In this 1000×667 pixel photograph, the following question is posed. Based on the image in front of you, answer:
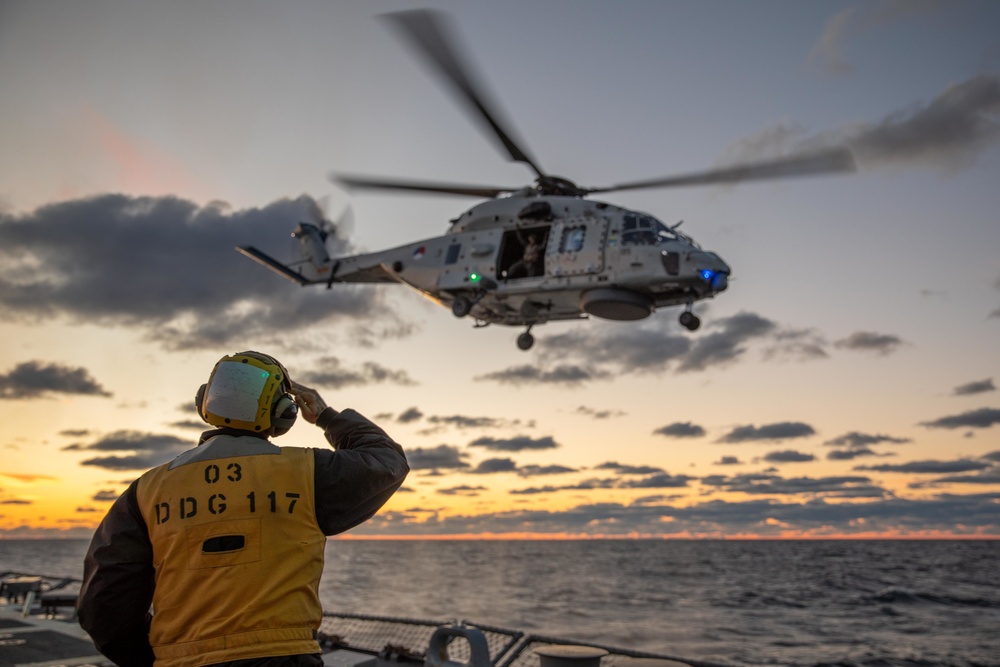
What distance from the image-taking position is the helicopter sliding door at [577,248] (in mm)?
17047

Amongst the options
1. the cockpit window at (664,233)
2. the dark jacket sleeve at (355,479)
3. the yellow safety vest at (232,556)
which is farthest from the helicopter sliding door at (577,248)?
the yellow safety vest at (232,556)

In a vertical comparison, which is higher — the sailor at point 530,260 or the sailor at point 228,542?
the sailor at point 530,260

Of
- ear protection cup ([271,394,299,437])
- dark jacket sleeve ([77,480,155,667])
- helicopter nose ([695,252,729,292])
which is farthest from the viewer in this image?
helicopter nose ([695,252,729,292])

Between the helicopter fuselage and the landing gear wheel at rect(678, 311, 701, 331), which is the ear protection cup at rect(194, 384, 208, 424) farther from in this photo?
the landing gear wheel at rect(678, 311, 701, 331)

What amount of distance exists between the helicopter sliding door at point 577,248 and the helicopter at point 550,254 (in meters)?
0.02

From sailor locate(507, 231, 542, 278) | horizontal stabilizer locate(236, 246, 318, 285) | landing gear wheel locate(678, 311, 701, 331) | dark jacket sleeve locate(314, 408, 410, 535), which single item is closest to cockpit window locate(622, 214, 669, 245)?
landing gear wheel locate(678, 311, 701, 331)

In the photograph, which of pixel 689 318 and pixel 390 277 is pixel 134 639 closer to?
pixel 689 318

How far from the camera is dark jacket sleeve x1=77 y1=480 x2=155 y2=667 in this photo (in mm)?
2879

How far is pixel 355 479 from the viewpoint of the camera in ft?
9.88

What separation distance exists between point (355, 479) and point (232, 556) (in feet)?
1.65

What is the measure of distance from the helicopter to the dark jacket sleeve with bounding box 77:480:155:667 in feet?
41.0

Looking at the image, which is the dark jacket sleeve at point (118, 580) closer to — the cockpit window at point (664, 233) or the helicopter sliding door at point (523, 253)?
the cockpit window at point (664, 233)

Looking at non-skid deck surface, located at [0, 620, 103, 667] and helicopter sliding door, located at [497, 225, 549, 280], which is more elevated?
helicopter sliding door, located at [497, 225, 549, 280]

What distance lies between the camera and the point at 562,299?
58.5 feet
